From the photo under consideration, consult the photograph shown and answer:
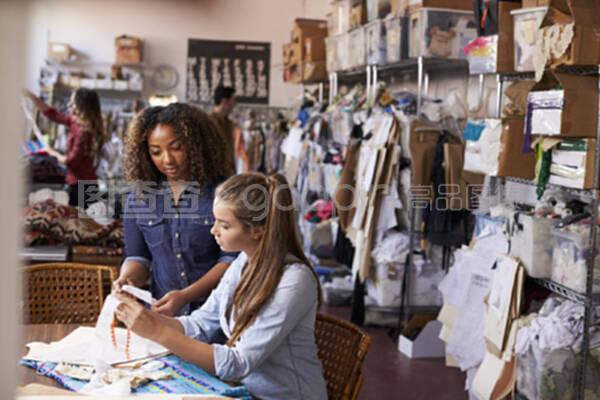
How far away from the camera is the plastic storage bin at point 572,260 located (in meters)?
3.04

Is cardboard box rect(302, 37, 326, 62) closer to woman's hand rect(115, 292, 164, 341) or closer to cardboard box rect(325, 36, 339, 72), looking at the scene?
cardboard box rect(325, 36, 339, 72)

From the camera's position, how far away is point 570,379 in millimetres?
3180

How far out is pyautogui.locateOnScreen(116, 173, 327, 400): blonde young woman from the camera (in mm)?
1919

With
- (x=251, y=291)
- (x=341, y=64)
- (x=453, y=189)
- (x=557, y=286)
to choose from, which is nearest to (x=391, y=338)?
(x=453, y=189)

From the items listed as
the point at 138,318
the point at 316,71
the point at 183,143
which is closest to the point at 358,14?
the point at 316,71

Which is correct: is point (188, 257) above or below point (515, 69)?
below

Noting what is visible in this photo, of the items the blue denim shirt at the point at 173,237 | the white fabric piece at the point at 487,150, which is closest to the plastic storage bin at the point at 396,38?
the white fabric piece at the point at 487,150

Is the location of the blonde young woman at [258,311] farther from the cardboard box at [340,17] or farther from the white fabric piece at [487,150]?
the cardboard box at [340,17]

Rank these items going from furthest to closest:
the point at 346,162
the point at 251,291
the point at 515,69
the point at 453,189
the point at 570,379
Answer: the point at 346,162, the point at 453,189, the point at 515,69, the point at 570,379, the point at 251,291

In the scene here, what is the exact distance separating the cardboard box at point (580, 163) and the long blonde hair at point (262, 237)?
4.63 feet

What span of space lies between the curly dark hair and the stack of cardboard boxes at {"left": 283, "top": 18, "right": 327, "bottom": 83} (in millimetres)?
4562

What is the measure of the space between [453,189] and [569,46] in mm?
1673

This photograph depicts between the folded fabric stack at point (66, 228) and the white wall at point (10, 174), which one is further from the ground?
the white wall at point (10, 174)

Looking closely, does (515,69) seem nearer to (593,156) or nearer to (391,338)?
(593,156)
